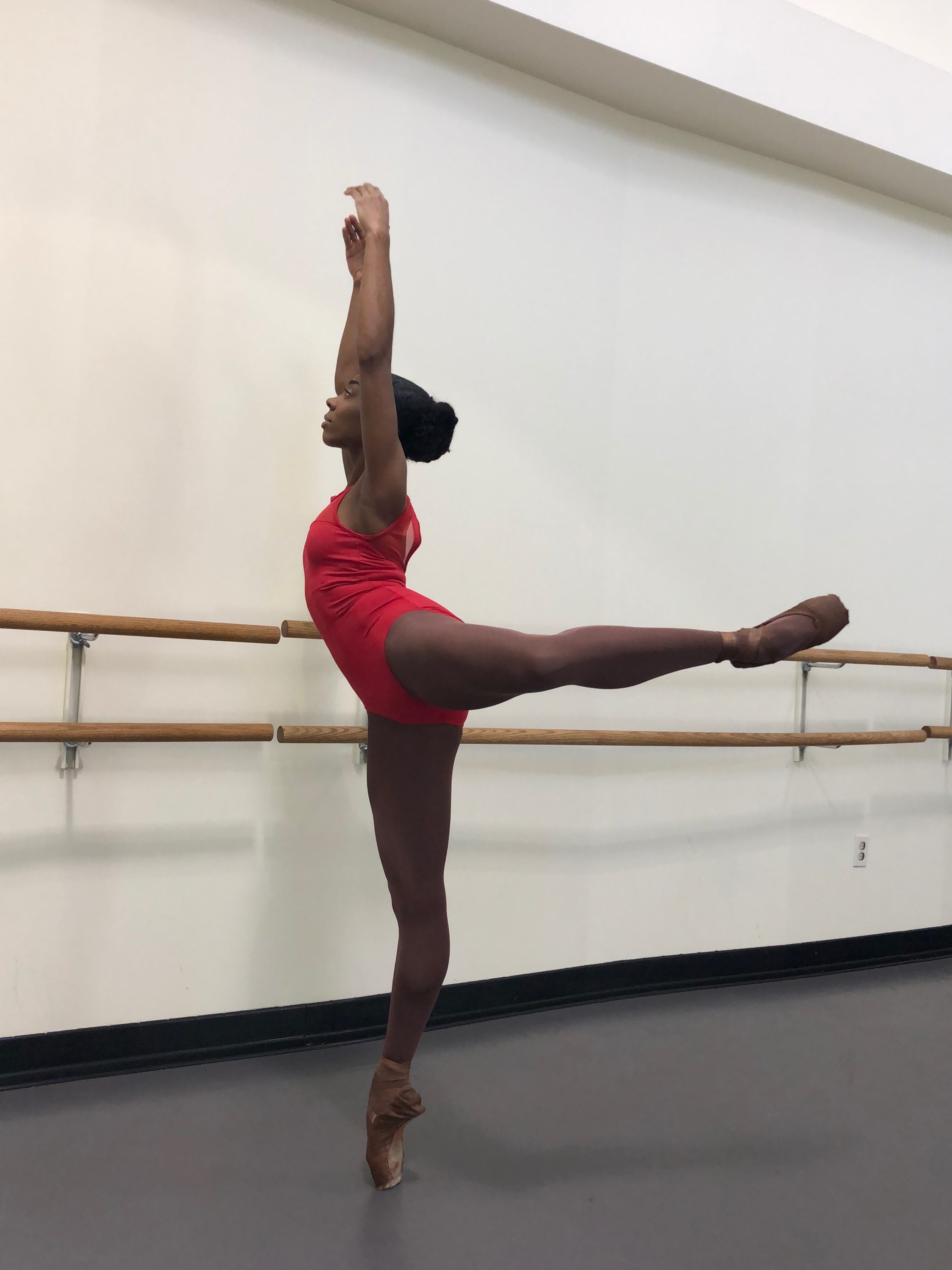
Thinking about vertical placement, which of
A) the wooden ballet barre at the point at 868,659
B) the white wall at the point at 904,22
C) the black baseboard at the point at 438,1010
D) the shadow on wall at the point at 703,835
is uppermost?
the white wall at the point at 904,22

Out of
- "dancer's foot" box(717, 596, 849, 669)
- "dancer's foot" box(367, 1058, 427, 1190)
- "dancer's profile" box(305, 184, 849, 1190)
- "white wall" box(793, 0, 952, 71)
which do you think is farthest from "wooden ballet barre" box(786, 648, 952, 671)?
"white wall" box(793, 0, 952, 71)

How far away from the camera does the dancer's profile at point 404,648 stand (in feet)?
4.70

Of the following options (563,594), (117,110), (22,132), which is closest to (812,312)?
(563,594)

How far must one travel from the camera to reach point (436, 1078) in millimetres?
2070

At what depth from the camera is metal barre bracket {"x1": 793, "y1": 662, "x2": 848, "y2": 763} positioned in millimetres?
2961

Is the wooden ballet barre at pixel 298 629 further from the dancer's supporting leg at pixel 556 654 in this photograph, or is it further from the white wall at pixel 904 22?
the white wall at pixel 904 22

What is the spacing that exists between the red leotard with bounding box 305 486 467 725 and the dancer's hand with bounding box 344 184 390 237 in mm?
454

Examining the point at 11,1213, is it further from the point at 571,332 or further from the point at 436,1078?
the point at 571,332

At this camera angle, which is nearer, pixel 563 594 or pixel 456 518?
pixel 456 518

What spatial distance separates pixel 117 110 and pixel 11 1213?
83.0 inches

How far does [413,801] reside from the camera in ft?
5.59

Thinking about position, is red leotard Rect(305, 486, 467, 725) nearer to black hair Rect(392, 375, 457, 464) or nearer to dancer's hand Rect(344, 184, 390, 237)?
black hair Rect(392, 375, 457, 464)

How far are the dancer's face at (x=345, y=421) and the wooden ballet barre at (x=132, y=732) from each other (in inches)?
25.6

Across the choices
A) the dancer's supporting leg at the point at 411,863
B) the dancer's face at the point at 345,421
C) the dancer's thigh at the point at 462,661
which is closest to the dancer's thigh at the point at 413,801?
the dancer's supporting leg at the point at 411,863
